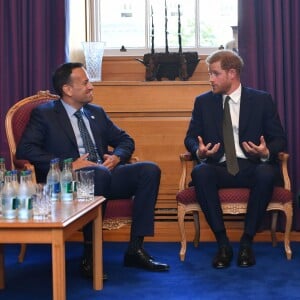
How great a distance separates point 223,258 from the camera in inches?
149

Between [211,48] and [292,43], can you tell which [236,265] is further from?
[211,48]

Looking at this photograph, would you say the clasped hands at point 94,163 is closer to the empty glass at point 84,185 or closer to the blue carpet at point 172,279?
the empty glass at point 84,185

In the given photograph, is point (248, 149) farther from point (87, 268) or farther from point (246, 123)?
point (87, 268)

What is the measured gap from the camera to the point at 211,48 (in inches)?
212

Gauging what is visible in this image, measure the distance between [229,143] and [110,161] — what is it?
0.75m

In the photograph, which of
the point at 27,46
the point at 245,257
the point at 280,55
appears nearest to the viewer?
the point at 245,257

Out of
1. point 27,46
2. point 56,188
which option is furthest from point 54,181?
point 27,46

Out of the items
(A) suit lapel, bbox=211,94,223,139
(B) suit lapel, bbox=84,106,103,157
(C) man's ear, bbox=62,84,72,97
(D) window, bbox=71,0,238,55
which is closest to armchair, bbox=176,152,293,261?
(A) suit lapel, bbox=211,94,223,139

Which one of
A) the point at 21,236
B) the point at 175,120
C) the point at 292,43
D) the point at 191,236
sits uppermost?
the point at 292,43

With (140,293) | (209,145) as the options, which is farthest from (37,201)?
(209,145)

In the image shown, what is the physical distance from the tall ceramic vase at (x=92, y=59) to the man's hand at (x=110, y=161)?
1.12 m

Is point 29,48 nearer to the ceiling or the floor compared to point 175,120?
nearer to the ceiling

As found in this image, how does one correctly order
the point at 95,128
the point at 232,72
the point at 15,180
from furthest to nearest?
the point at 232,72 → the point at 95,128 → the point at 15,180

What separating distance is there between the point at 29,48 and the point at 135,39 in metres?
1.08
